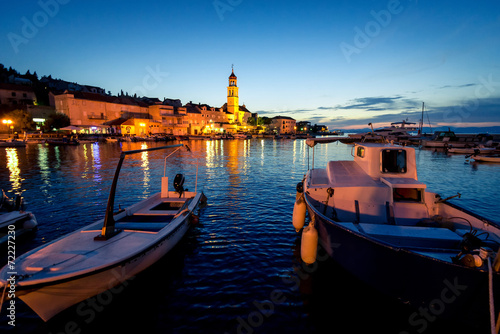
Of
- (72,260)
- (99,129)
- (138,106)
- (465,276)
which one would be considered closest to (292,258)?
(465,276)

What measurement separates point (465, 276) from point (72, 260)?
9047 millimetres

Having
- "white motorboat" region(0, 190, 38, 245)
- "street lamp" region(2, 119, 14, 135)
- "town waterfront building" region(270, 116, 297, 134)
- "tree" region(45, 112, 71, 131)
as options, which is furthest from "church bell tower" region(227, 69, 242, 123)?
"white motorboat" region(0, 190, 38, 245)

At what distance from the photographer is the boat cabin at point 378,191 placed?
8.81 m

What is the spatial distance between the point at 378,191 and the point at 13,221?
601 inches

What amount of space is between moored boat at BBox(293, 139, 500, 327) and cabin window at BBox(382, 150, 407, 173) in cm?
4

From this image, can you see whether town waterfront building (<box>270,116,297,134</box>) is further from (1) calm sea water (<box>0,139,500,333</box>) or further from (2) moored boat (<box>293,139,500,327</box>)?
(2) moored boat (<box>293,139,500,327</box>)

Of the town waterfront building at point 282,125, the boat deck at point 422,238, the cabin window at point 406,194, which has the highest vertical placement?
the town waterfront building at point 282,125

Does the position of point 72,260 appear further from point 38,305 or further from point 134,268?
point 134,268

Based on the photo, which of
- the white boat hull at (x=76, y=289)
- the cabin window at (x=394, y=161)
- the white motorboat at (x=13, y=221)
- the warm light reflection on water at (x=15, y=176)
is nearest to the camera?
the white boat hull at (x=76, y=289)

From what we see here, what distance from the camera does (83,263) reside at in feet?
18.9

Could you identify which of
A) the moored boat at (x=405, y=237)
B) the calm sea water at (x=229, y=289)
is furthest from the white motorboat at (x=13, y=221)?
the moored boat at (x=405, y=237)

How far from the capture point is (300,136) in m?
141

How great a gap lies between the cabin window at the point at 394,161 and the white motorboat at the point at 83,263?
29.8ft

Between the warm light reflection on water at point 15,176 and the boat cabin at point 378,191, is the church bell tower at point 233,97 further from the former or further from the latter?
the boat cabin at point 378,191
